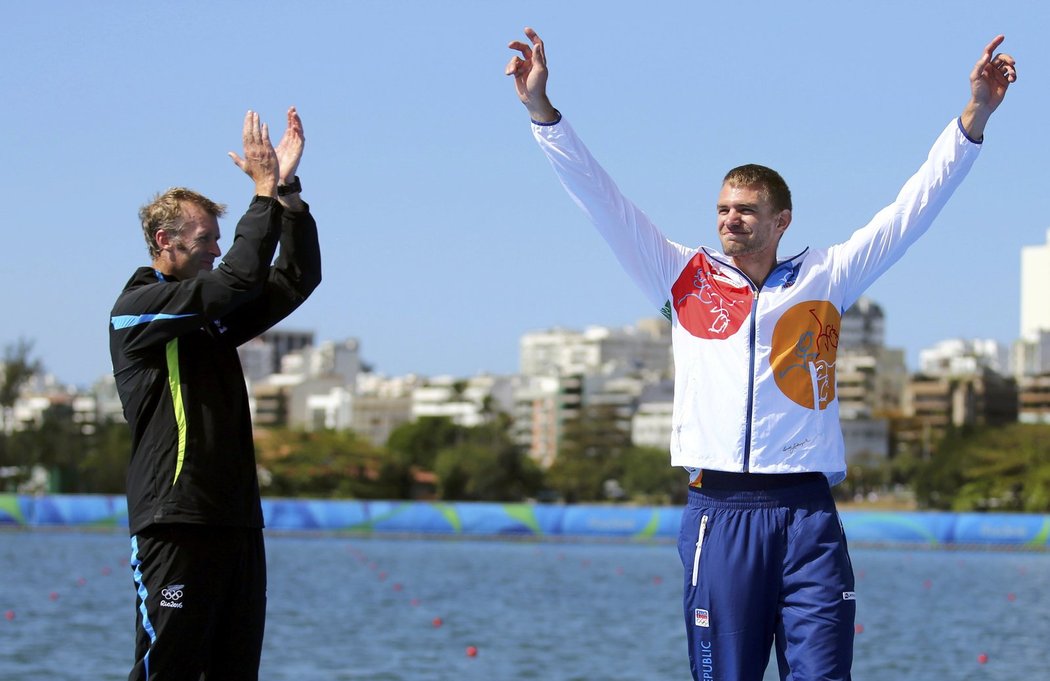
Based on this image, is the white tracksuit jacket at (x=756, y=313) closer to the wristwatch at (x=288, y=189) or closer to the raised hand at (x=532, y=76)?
the raised hand at (x=532, y=76)

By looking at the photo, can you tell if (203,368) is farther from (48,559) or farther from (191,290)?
(48,559)

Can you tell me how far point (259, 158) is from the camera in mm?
4867

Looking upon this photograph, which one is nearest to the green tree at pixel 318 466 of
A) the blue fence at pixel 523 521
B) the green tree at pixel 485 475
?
the green tree at pixel 485 475

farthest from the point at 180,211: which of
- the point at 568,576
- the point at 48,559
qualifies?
the point at 48,559

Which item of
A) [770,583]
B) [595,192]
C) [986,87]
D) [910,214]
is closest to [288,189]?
[595,192]

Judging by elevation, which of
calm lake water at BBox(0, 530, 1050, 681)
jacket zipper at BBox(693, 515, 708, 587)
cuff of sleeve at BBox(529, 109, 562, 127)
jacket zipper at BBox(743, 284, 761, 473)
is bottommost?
calm lake water at BBox(0, 530, 1050, 681)

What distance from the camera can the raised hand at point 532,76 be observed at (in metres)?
5.11

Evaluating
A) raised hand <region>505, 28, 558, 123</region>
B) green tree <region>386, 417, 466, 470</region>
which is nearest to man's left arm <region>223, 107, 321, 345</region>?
raised hand <region>505, 28, 558, 123</region>

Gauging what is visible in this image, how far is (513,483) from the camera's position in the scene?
106 meters

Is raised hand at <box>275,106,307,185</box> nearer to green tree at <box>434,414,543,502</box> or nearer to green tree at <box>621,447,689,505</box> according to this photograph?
green tree at <box>434,414,543,502</box>

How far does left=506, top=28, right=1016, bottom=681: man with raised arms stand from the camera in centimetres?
488

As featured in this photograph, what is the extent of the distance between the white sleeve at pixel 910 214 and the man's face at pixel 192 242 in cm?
198

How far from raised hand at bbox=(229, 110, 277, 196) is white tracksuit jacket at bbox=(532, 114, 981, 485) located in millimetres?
876

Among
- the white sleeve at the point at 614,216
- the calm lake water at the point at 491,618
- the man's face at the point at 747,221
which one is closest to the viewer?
the man's face at the point at 747,221
